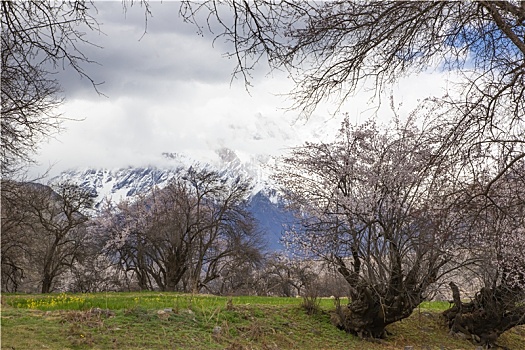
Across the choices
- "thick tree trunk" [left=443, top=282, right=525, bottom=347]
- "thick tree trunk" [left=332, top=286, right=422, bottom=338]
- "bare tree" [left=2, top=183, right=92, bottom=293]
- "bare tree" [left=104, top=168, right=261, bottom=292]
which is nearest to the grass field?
"thick tree trunk" [left=332, top=286, right=422, bottom=338]

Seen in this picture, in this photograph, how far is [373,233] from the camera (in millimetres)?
11633

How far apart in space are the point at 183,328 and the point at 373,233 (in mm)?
4843

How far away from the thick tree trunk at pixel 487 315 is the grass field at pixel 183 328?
512 millimetres

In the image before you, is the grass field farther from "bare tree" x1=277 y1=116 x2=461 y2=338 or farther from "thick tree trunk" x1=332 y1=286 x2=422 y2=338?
"bare tree" x1=277 y1=116 x2=461 y2=338

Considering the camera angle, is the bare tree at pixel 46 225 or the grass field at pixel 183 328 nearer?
the grass field at pixel 183 328

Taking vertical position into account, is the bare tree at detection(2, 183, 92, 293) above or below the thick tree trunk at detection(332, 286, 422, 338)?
above

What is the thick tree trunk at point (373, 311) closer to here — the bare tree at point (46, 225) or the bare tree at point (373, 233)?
the bare tree at point (373, 233)

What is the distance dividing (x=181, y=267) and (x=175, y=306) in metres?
15.0

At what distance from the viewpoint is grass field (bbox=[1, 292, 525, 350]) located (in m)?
7.86

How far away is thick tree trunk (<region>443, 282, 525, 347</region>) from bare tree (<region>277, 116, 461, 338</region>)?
65.4 inches

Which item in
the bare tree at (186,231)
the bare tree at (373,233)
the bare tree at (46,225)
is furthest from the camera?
the bare tree at (186,231)

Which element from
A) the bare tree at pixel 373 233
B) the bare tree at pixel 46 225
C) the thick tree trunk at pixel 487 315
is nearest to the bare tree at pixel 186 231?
the bare tree at pixel 46 225

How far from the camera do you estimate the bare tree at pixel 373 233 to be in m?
11.3

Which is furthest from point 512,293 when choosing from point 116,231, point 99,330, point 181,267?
point 116,231
